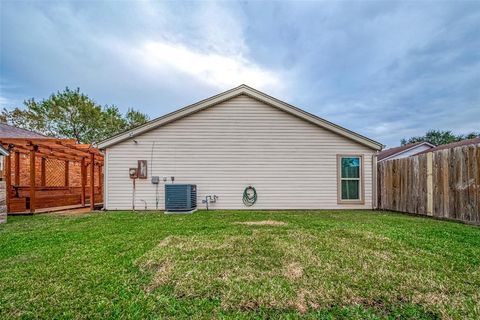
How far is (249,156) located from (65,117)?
834 inches

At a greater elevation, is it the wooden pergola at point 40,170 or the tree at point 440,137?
the tree at point 440,137

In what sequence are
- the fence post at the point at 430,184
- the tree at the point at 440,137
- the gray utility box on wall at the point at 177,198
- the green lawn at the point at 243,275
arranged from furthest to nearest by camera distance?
1. the tree at the point at 440,137
2. the gray utility box on wall at the point at 177,198
3. the fence post at the point at 430,184
4. the green lawn at the point at 243,275

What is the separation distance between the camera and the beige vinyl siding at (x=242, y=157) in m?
8.45

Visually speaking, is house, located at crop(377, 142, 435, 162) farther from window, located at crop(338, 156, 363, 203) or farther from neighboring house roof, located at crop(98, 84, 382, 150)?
neighboring house roof, located at crop(98, 84, 382, 150)

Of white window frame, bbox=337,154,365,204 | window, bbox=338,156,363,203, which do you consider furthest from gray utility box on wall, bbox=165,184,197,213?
window, bbox=338,156,363,203

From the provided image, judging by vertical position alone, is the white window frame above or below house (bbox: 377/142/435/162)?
below

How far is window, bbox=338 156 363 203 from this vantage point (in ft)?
28.6

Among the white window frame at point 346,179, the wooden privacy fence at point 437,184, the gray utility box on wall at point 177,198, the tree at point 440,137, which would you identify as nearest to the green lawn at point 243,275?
the wooden privacy fence at point 437,184

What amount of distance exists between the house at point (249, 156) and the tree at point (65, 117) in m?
17.7

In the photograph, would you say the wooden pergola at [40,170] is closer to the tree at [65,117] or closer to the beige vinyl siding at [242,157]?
the beige vinyl siding at [242,157]

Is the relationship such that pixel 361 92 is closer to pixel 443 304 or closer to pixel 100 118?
pixel 443 304

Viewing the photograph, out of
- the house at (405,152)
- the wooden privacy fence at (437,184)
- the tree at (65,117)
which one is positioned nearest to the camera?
the wooden privacy fence at (437,184)

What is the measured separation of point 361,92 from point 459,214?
12945 mm

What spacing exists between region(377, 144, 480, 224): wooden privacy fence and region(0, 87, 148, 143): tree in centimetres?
2426
